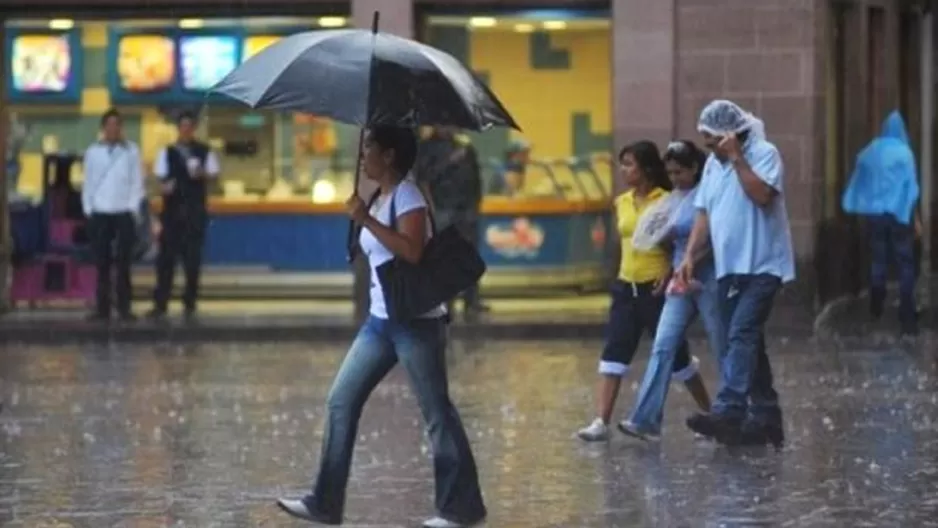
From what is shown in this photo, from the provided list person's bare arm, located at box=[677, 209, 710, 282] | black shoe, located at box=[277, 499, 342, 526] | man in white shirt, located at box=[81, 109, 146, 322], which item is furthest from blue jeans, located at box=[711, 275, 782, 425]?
man in white shirt, located at box=[81, 109, 146, 322]

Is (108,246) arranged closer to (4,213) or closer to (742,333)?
(4,213)

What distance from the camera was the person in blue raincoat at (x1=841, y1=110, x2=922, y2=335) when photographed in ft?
67.0

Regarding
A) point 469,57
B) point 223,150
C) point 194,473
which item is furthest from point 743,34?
point 194,473

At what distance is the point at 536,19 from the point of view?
21266mm

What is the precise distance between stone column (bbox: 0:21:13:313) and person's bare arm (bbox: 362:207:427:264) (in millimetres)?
12911

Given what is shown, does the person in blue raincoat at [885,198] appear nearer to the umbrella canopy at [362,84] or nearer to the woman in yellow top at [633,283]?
the woman in yellow top at [633,283]

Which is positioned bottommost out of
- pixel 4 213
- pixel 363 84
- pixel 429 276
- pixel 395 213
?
pixel 4 213

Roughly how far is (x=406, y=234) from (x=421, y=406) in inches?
28.2

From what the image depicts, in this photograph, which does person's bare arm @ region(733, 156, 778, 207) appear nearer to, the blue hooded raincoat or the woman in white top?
the woman in white top

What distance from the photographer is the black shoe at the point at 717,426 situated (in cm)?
1230

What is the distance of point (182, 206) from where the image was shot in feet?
70.5

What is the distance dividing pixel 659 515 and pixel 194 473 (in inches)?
101

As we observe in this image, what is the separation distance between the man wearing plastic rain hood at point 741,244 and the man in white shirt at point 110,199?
9.65 meters

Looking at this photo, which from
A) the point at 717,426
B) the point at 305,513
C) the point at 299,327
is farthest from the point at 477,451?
the point at 299,327
